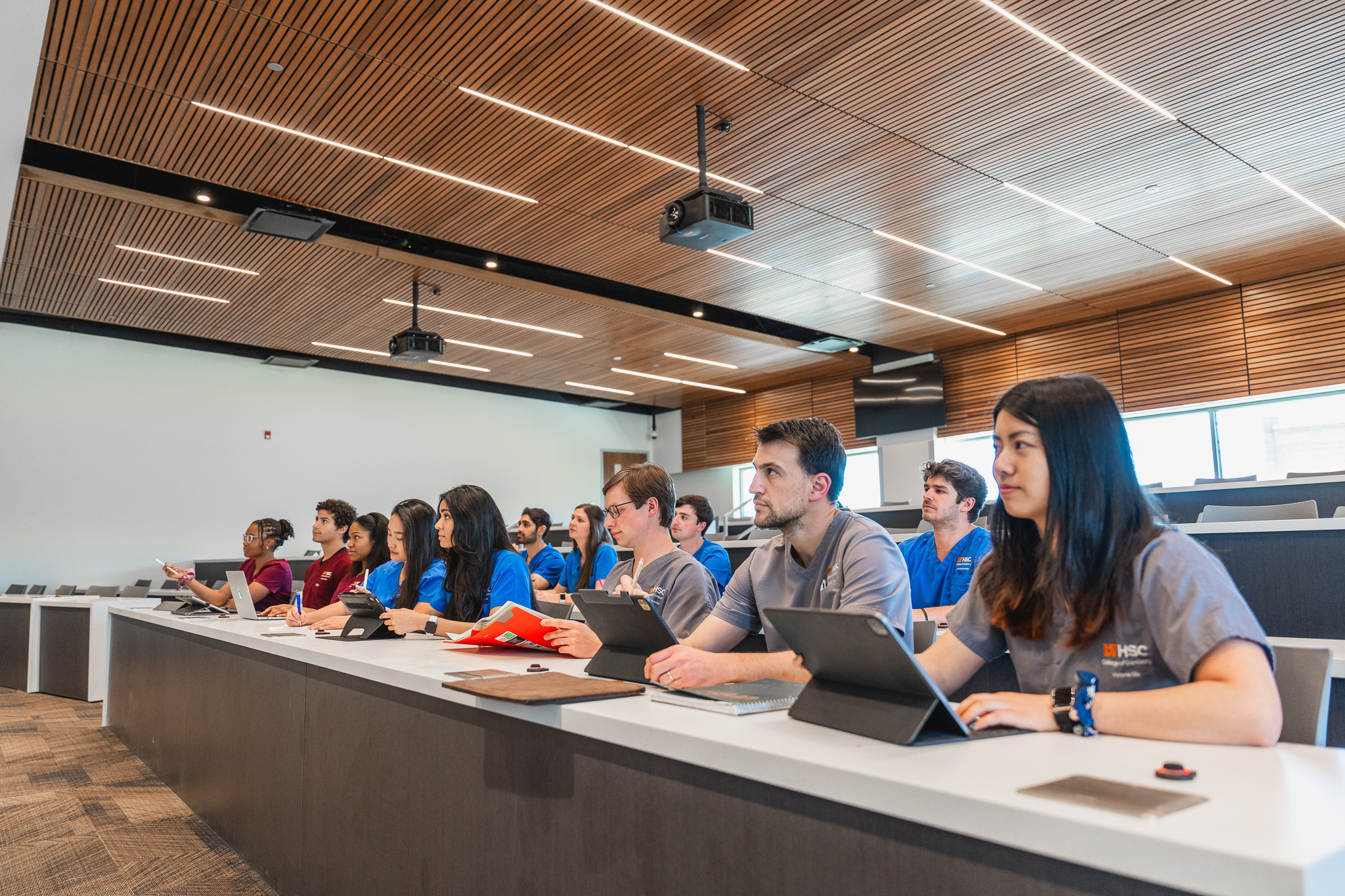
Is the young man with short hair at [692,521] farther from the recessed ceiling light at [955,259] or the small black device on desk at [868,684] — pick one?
the small black device on desk at [868,684]

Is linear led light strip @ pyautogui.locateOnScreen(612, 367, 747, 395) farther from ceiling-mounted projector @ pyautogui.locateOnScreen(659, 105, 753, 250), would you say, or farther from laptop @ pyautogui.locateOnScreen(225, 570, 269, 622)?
laptop @ pyautogui.locateOnScreen(225, 570, 269, 622)

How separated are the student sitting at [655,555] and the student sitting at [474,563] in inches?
20.5

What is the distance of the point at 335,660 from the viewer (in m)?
2.25

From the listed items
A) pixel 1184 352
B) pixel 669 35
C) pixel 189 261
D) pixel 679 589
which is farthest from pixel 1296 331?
pixel 189 261

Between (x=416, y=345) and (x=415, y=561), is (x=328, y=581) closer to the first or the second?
(x=415, y=561)

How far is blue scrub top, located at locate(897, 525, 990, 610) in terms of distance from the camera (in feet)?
10.8

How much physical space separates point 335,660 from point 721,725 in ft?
4.60

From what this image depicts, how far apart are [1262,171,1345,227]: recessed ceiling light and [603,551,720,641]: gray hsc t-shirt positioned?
17.3 ft

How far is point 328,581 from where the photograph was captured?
4.72 m

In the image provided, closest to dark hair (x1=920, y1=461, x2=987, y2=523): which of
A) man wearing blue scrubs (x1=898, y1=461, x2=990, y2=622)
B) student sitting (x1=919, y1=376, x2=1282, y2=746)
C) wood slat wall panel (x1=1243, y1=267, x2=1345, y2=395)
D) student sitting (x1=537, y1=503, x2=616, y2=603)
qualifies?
man wearing blue scrubs (x1=898, y1=461, x2=990, y2=622)

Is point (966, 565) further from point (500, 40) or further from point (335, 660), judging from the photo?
point (500, 40)

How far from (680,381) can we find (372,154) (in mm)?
6782

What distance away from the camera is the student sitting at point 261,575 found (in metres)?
5.08

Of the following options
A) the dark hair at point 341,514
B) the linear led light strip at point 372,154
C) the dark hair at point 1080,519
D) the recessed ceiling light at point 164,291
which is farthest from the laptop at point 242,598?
the recessed ceiling light at point 164,291
